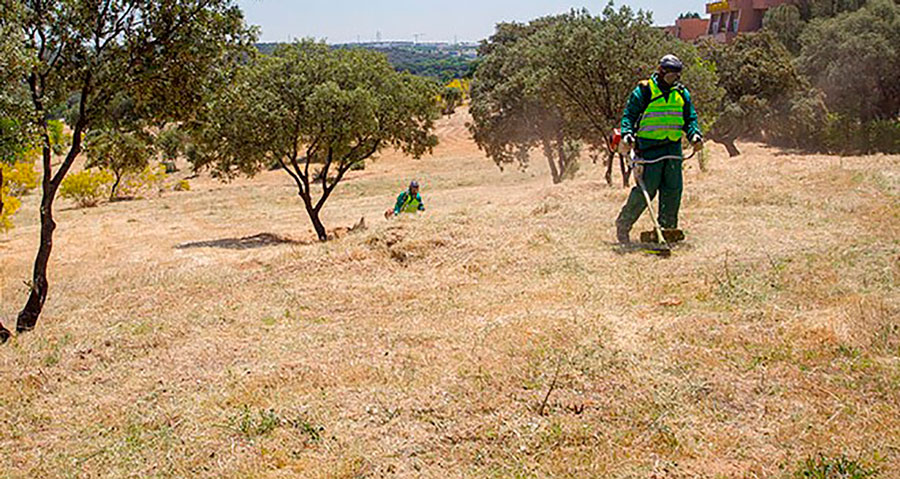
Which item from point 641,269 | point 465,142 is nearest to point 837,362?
point 641,269

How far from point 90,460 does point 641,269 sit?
5.12 meters

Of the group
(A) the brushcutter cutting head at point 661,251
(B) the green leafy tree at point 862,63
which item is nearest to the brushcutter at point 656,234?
(A) the brushcutter cutting head at point 661,251

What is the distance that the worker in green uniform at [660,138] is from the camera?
8742mm

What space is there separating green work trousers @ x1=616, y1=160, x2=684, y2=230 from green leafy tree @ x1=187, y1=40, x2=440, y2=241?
9926 mm

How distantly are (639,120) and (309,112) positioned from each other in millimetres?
10137

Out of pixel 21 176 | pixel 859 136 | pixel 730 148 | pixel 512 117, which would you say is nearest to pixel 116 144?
pixel 21 176

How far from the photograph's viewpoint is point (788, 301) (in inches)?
240

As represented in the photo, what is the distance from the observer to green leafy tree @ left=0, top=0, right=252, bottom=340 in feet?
28.3

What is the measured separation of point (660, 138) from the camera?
879cm

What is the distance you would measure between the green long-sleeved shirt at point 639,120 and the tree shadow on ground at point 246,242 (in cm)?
1093

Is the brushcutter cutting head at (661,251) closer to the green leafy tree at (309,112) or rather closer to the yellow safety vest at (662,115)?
the yellow safety vest at (662,115)

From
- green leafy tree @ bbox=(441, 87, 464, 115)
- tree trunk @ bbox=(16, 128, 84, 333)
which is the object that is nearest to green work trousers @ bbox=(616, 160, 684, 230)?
tree trunk @ bbox=(16, 128, 84, 333)

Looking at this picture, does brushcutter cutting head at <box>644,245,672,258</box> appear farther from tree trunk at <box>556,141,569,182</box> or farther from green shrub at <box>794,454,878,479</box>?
tree trunk at <box>556,141,569,182</box>

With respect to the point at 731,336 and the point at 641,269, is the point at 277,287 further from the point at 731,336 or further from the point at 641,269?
the point at 731,336
